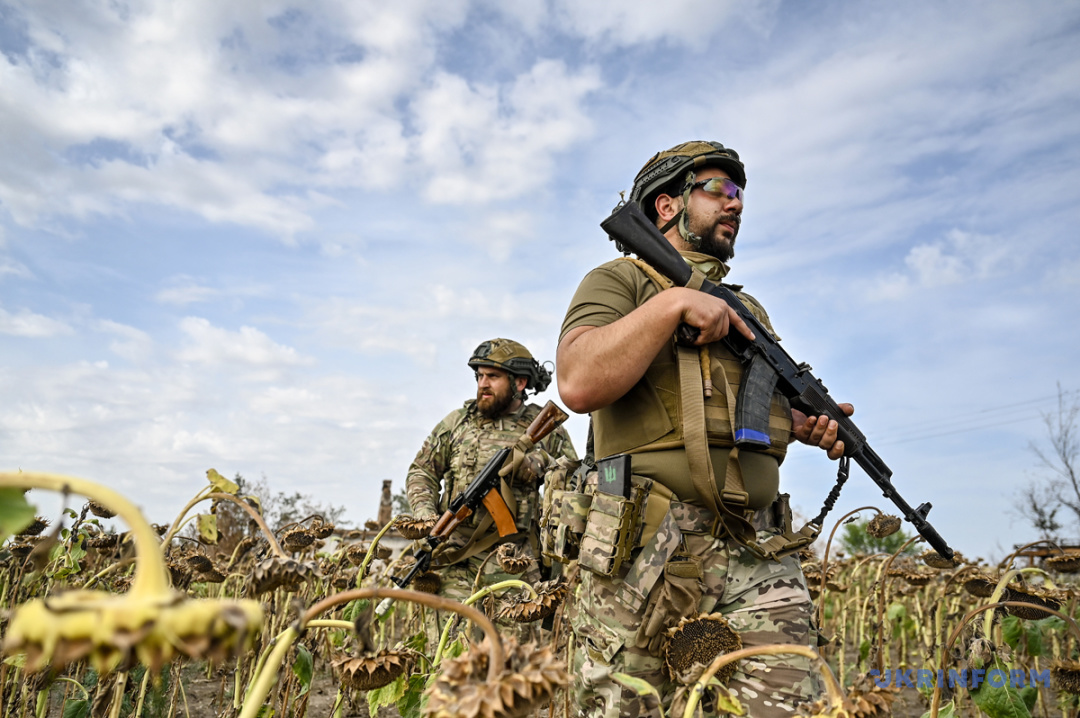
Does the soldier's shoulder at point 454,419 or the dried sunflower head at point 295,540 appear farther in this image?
the soldier's shoulder at point 454,419

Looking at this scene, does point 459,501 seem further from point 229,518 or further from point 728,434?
point 229,518

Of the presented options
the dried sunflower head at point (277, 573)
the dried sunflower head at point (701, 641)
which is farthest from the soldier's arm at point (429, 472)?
the dried sunflower head at point (277, 573)

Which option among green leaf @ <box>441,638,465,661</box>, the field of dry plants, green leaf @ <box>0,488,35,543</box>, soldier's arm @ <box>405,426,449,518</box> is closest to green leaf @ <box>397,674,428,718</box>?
the field of dry plants

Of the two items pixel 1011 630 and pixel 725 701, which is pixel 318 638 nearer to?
pixel 725 701

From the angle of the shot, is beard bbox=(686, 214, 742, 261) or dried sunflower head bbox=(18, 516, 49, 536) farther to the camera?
Answer: dried sunflower head bbox=(18, 516, 49, 536)

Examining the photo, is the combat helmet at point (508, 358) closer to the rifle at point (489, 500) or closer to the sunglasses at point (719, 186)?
the rifle at point (489, 500)

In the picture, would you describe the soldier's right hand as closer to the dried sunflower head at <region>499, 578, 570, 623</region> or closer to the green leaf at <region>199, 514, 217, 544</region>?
the dried sunflower head at <region>499, 578, 570, 623</region>

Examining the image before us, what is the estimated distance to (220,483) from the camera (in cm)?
149

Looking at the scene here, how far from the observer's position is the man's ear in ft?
10.3

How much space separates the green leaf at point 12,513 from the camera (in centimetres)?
72

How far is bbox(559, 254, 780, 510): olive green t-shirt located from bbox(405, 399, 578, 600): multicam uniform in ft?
10.5

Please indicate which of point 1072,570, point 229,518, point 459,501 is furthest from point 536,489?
point 229,518

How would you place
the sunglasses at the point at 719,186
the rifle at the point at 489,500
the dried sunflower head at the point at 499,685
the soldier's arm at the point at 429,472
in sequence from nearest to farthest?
the dried sunflower head at the point at 499,685 < the sunglasses at the point at 719,186 < the rifle at the point at 489,500 < the soldier's arm at the point at 429,472

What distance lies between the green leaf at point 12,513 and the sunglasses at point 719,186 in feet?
8.93
